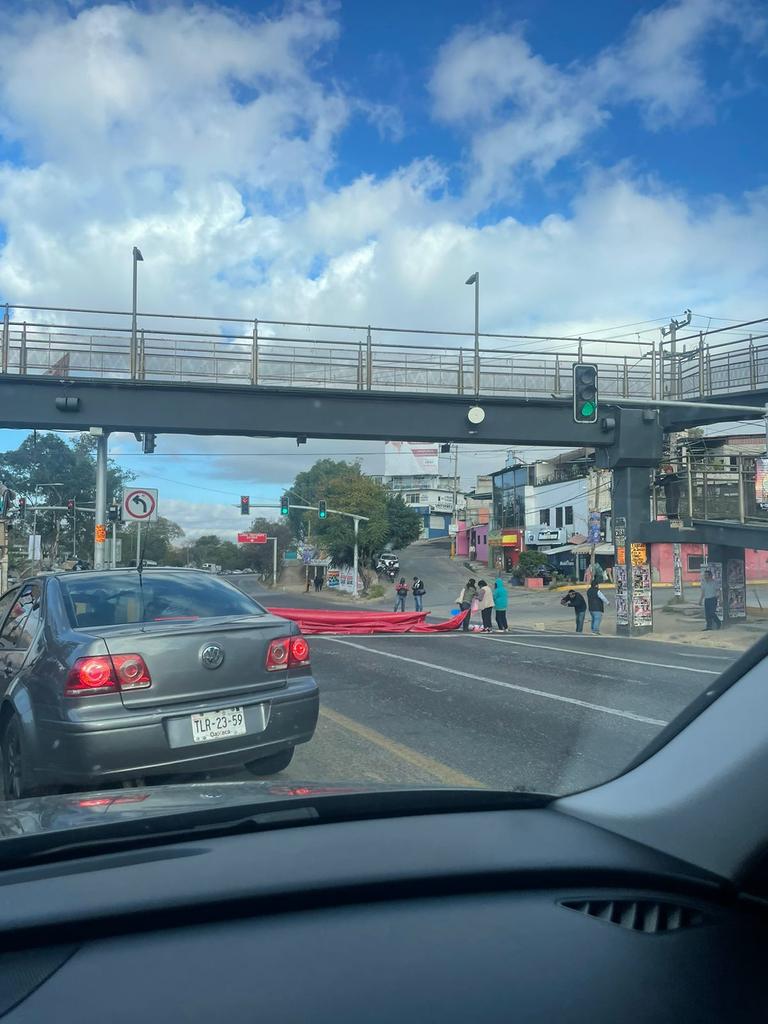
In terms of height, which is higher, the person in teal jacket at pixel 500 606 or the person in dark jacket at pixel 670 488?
the person in dark jacket at pixel 670 488

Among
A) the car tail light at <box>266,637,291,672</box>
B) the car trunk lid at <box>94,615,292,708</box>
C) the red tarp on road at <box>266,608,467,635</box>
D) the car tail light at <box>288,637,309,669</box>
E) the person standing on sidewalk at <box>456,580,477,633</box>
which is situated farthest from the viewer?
the person standing on sidewalk at <box>456,580,477,633</box>

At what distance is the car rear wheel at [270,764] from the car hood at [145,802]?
2.79 metres

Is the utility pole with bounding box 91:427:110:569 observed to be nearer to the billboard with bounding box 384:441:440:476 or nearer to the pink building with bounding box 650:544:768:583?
the pink building with bounding box 650:544:768:583

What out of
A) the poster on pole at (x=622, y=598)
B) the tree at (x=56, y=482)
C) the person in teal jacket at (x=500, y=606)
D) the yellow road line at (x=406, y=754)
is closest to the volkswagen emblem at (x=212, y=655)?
the yellow road line at (x=406, y=754)

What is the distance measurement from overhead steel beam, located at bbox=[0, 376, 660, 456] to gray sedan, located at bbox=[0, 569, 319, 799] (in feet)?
48.2

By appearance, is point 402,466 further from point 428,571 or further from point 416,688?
point 416,688

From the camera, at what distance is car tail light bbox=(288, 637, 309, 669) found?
620cm

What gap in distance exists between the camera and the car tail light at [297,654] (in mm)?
6199

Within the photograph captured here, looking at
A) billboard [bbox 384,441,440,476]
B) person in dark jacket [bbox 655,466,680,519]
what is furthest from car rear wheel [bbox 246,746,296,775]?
billboard [bbox 384,441,440,476]

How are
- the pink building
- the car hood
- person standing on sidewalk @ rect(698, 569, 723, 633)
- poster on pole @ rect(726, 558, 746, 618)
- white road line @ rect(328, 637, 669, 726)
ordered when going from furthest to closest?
the pink building < poster on pole @ rect(726, 558, 746, 618) < person standing on sidewalk @ rect(698, 569, 723, 633) < white road line @ rect(328, 637, 669, 726) < the car hood

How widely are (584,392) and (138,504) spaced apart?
10.5 metres

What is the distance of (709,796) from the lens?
2389 mm

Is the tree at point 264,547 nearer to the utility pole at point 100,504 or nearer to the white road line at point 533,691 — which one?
the utility pole at point 100,504

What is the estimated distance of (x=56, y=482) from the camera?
4912 cm
